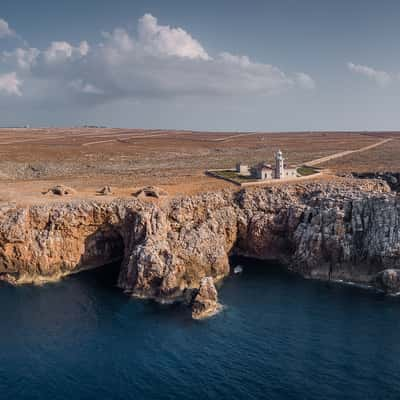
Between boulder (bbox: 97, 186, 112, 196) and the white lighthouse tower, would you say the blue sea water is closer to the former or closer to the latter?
boulder (bbox: 97, 186, 112, 196)

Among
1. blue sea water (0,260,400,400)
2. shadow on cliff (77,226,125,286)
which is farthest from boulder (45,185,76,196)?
blue sea water (0,260,400,400)

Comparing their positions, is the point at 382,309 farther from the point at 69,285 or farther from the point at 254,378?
the point at 69,285

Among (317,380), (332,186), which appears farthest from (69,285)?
(332,186)

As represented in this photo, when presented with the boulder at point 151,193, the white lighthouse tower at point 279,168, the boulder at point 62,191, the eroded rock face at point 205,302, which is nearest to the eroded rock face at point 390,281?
the eroded rock face at point 205,302

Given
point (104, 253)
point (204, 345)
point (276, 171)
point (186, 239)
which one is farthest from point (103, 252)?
point (276, 171)

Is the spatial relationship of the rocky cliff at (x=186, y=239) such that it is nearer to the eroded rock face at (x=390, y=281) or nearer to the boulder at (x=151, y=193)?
the eroded rock face at (x=390, y=281)

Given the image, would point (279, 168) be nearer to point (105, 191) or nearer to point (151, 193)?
point (151, 193)
